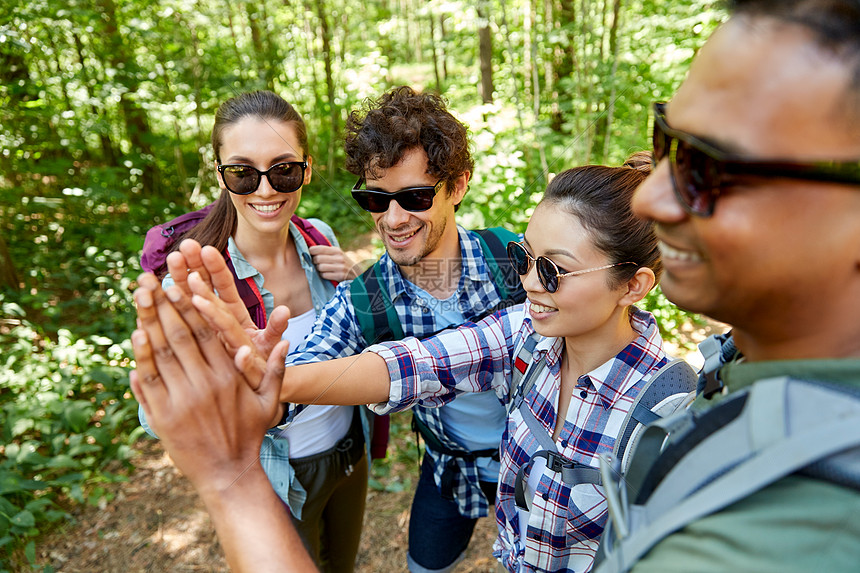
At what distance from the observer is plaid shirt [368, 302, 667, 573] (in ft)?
5.06

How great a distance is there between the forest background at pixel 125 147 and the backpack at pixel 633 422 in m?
2.37

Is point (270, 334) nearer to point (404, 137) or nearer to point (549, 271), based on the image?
point (549, 271)

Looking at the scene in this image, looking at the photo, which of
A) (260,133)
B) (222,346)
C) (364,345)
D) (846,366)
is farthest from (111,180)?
(846,366)

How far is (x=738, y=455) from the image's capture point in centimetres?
76

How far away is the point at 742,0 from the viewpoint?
831mm

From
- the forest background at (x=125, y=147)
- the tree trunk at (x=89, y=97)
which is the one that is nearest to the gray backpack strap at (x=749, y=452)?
the forest background at (x=125, y=147)

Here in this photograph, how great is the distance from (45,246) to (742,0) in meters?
8.20

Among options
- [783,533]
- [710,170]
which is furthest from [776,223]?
[783,533]

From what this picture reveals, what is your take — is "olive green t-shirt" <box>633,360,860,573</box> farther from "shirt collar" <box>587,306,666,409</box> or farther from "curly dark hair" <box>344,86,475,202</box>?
"curly dark hair" <box>344,86,475,202</box>

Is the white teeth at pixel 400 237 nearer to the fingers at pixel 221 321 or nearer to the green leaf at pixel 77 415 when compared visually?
the fingers at pixel 221 321

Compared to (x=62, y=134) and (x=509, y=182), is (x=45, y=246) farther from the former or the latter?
(x=509, y=182)

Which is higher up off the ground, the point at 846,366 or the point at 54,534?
the point at 846,366

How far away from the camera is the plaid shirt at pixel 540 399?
1.54 meters

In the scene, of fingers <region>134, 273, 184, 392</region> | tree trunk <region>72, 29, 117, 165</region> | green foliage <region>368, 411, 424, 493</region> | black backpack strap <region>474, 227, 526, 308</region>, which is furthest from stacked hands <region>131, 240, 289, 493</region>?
tree trunk <region>72, 29, 117, 165</region>
